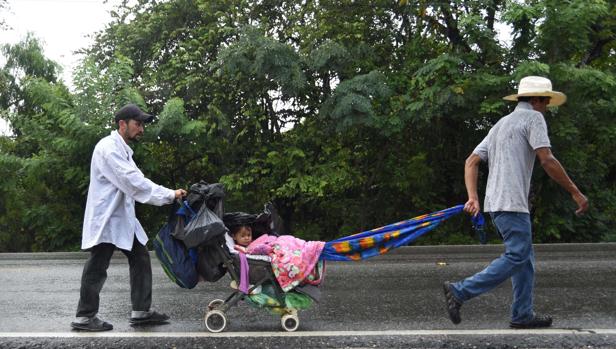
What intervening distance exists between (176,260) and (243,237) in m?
0.59

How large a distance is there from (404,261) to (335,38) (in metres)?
5.05

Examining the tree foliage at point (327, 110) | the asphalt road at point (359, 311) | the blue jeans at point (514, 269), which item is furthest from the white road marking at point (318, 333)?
the tree foliage at point (327, 110)

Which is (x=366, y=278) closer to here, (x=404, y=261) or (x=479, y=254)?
(x=404, y=261)

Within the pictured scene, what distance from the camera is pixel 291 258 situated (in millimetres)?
5395

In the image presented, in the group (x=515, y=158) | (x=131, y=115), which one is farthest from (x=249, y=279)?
(x=515, y=158)

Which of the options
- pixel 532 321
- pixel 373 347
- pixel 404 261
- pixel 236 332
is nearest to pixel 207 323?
pixel 236 332

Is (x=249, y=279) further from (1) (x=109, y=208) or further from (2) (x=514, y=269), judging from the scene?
(2) (x=514, y=269)

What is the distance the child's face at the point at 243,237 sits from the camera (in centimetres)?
576

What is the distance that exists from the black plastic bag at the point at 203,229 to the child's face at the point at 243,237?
53cm

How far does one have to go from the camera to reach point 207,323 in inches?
215

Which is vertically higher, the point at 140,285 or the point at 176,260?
the point at 176,260

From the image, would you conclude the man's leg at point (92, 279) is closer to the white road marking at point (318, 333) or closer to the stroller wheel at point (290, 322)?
the white road marking at point (318, 333)

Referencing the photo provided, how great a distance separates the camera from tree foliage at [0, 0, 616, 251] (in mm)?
12492

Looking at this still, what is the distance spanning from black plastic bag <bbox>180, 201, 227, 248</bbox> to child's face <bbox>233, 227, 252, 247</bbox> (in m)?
0.53
